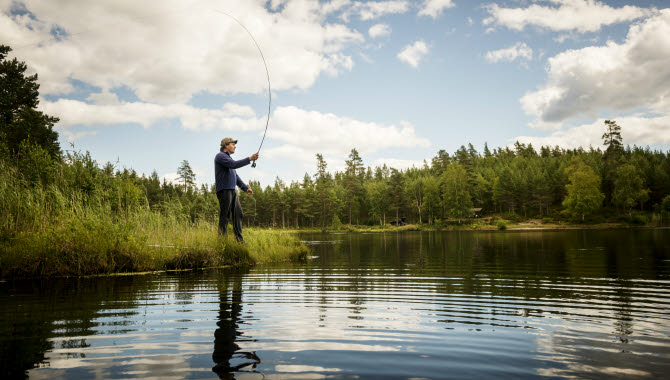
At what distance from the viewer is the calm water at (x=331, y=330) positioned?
2.71 metres

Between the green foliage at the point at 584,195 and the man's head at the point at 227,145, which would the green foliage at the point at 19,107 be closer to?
→ the man's head at the point at 227,145

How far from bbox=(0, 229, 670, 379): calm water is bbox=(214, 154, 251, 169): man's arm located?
3913 mm

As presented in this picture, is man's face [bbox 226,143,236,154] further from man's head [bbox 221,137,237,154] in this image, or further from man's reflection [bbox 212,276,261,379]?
man's reflection [bbox 212,276,261,379]

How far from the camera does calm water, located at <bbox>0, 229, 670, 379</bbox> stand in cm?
271

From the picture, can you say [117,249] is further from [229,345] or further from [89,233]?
[229,345]

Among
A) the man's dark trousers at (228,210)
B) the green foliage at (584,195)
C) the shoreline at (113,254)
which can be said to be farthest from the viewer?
the green foliage at (584,195)

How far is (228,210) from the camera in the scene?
11477 mm

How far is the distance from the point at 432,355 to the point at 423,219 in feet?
343

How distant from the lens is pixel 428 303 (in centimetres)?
550

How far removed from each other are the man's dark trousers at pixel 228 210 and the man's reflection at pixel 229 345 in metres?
5.81

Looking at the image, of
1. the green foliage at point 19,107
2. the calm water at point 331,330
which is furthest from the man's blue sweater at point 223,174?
the green foliage at point 19,107

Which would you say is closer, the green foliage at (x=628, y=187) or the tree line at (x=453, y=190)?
the tree line at (x=453, y=190)

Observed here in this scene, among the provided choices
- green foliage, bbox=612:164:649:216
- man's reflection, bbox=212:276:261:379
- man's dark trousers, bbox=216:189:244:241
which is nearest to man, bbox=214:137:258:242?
man's dark trousers, bbox=216:189:244:241

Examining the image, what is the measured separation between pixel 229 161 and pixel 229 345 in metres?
7.88
